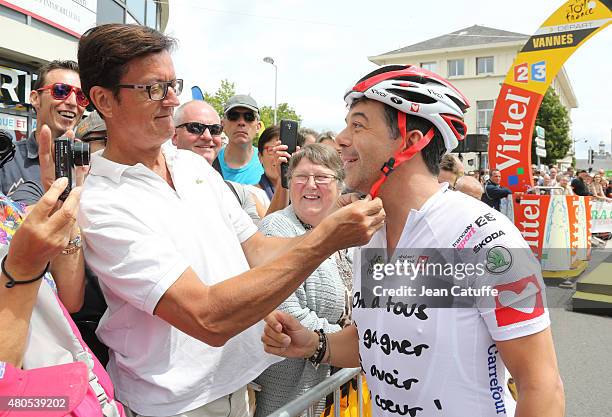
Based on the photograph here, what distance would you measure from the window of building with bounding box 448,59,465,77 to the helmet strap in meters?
53.9

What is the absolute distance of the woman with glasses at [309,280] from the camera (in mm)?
2631

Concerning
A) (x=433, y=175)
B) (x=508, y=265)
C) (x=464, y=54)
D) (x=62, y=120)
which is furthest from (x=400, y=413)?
(x=464, y=54)

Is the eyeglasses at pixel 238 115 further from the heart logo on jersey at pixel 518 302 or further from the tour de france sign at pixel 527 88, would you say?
the tour de france sign at pixel 527 88

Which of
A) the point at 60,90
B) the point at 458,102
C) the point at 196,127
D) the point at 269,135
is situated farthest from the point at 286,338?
the point at 269,135

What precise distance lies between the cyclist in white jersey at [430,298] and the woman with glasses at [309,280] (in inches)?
20.6

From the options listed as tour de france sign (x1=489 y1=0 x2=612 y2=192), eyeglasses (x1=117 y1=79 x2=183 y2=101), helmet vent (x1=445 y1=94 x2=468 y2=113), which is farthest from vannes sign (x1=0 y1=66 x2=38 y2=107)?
helmet vent (x1=445 y1=94 x2=468 y2=113)

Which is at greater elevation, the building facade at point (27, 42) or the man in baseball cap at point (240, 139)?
the building facade at point (27, 42)

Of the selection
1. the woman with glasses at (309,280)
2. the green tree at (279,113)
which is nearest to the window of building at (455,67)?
the green tree at (279,113)

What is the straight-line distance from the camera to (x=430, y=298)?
5.67 feet

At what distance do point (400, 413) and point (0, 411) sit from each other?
4.09ft

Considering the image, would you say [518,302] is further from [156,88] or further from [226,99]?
[226,99]

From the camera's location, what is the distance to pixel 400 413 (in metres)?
1.77

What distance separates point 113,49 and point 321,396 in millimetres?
1767

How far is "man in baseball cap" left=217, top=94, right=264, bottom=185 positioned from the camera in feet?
13.7
